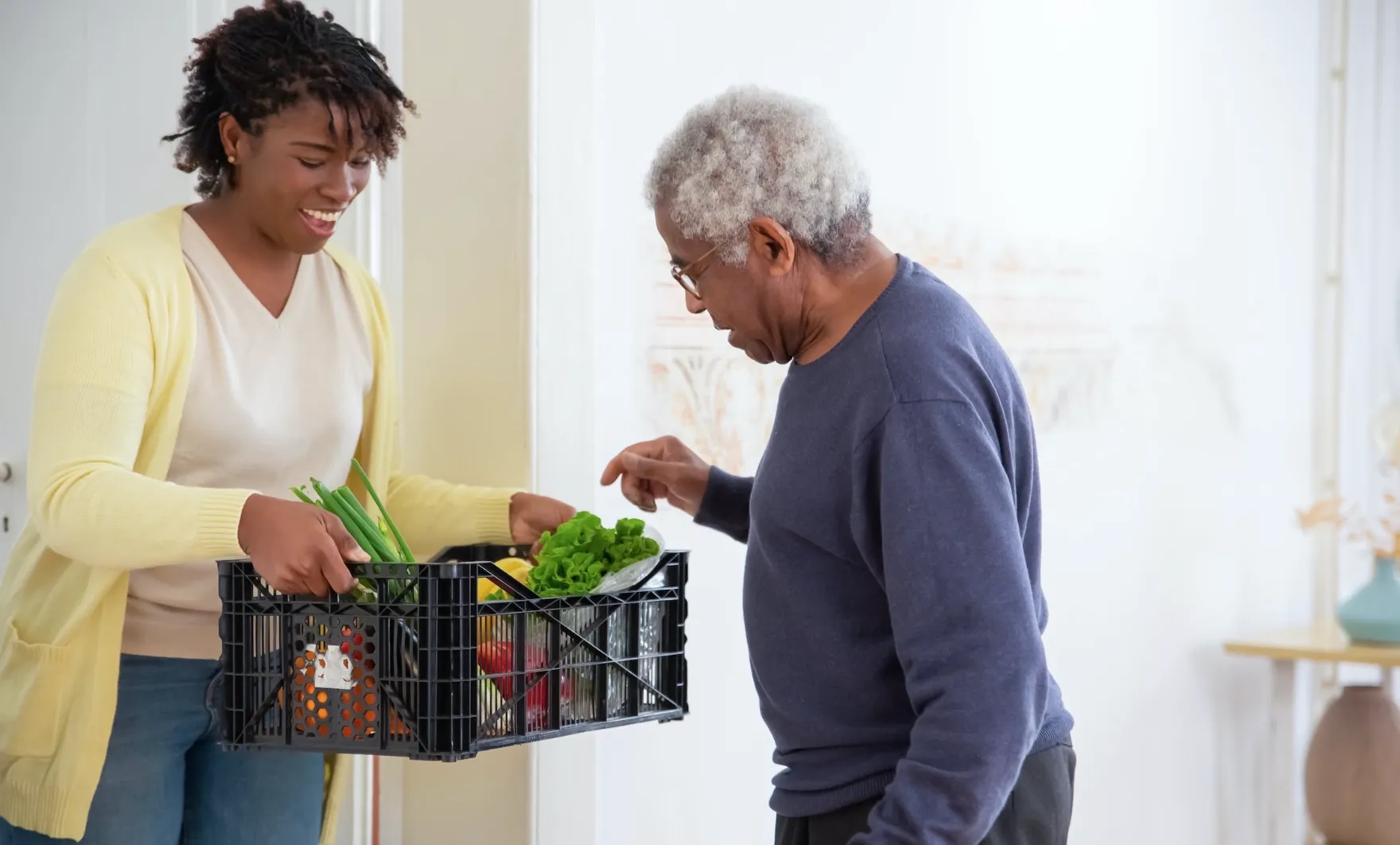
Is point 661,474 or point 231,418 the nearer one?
point 231,418

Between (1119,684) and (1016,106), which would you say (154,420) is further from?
(1119,684)

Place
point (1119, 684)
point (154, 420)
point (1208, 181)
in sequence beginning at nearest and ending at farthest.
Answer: point (154, 420) < point (1119, 684) < point (1208, 181)

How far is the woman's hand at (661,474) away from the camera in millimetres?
2008

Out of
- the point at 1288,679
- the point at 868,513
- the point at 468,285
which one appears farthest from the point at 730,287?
the point at 1288,679

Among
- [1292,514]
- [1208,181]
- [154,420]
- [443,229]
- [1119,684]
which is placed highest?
[1208,181]

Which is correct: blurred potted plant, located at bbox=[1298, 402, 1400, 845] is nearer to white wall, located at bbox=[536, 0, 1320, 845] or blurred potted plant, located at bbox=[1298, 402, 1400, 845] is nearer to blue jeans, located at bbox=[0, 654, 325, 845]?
white wall, located at bbox=[536, 0, 1320, 845]

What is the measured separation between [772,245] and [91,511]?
0.80 metres

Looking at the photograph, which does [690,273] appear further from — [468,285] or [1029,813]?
[468,285]

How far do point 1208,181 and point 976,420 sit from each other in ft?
10.2

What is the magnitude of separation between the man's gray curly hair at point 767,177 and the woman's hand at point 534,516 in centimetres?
64

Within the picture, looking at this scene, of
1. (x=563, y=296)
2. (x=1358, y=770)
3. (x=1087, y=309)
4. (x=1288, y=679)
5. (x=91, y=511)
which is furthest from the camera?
(x=1288, y=679)

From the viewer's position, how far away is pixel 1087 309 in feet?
11.9

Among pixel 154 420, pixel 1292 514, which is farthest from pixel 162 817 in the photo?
pixel 1292 514

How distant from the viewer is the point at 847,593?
147cm
